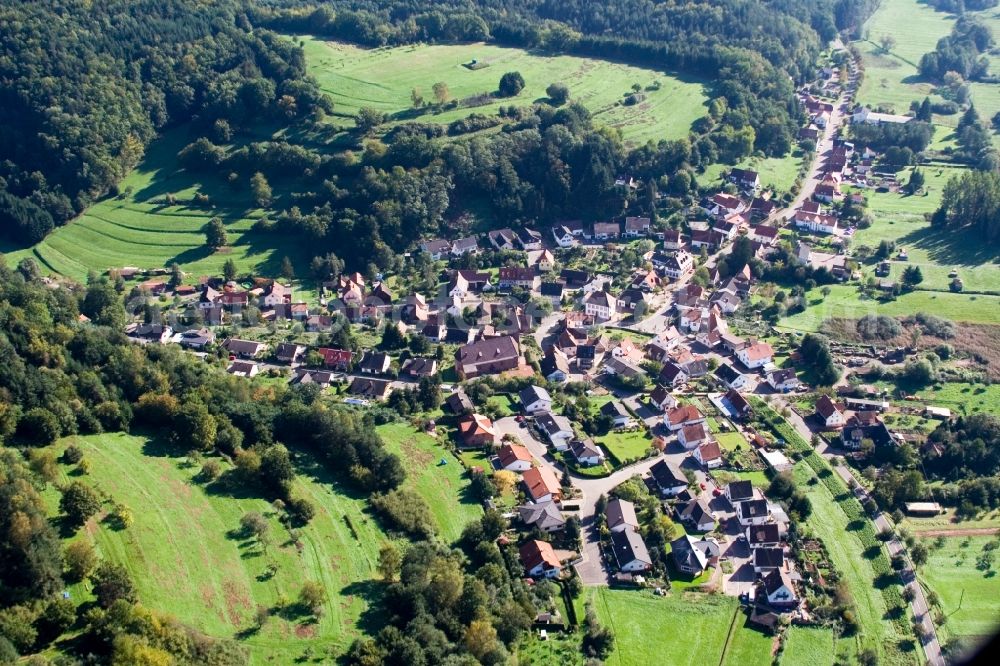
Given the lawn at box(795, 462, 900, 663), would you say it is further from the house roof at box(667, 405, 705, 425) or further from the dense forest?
the dense forest

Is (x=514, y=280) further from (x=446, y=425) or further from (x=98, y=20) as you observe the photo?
(x=98, y=20)

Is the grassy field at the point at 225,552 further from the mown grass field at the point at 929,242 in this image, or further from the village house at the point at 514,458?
the mown grass field at the point at 929,242

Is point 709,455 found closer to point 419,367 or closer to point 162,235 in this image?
point 419,367

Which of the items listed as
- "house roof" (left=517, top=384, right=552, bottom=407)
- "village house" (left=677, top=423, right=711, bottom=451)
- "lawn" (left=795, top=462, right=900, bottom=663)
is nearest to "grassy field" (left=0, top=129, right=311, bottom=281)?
"house roof" (left=517, top=384, right=552, bottom=407)

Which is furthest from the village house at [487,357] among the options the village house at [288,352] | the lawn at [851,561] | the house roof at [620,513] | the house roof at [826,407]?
the lawn at [851,561]

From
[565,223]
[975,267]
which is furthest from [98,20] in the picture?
[975,267]

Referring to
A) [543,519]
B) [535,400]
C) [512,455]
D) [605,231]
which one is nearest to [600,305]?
[535,400]

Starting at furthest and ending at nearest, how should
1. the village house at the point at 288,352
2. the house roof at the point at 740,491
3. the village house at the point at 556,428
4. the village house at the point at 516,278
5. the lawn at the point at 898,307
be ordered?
the village house at the point at 516,278 → the lawn at the point at 898,307 → the village house at the point at 288,352 → the village house at the point at 556,428 → the house roof at the point at 740,491
